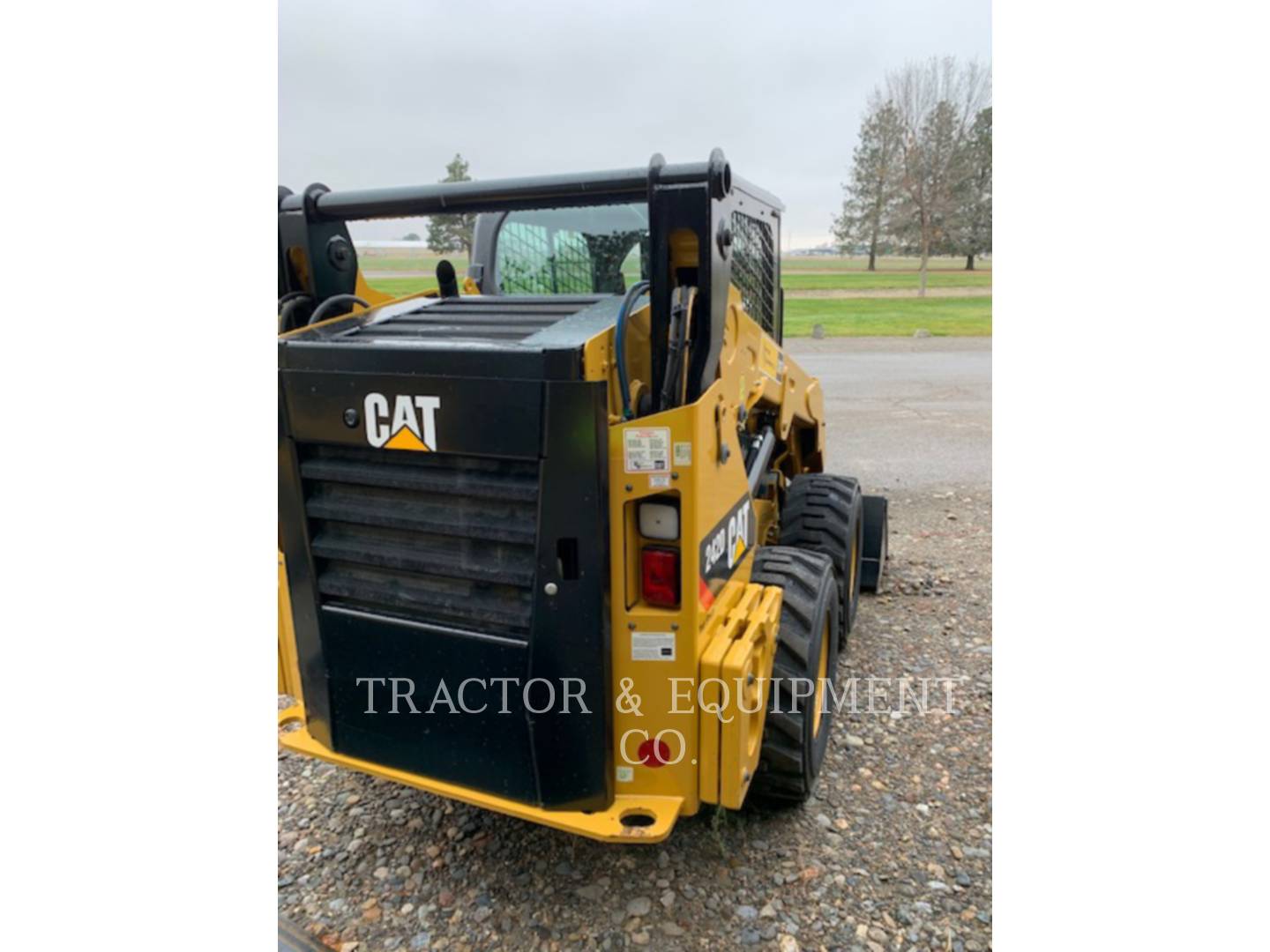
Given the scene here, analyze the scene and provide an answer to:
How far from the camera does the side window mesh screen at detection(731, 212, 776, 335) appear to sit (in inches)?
150

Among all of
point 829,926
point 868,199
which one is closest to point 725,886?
point 829,926

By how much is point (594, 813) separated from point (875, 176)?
3499 centimetres

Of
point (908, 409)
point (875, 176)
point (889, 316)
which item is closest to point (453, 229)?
point (908, 409)

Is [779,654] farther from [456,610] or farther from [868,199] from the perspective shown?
[868,199]

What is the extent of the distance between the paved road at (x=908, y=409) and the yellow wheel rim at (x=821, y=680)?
4.40 m

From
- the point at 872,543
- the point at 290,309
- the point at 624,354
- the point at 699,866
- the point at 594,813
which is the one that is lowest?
the point at 699,866

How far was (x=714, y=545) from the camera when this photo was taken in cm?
267

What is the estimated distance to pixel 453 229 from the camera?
6805mm

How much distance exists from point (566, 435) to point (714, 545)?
2.13 ft

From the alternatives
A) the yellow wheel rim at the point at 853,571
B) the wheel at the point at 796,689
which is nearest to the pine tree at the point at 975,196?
the yellow wheel rim at the point at 853,571

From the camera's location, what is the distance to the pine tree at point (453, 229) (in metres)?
4.18

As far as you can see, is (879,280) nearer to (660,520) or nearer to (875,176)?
(875,176)

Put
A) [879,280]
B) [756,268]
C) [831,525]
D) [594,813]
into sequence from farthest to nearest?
[879,280] → [831,525] → [756,268] → [594,813]

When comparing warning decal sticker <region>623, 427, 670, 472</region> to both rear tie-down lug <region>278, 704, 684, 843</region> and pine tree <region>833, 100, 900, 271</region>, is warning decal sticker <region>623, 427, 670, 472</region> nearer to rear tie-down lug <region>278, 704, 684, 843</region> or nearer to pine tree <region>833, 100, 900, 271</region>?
rear tie-down lug <region>278, 704, 684, 843</region>
